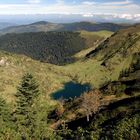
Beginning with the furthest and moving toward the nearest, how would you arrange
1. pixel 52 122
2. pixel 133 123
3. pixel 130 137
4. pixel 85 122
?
pixel 52 122
pixel 85 122
pixel 133 123
pixel 130 137

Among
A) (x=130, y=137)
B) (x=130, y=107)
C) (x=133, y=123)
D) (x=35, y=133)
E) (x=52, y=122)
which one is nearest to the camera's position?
(x=130, y=137)

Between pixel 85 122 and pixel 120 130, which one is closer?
pixel 120 130

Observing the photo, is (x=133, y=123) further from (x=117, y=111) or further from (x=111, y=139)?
(x=117, y=111)

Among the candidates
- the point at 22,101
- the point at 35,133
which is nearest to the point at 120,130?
the point at 35,133

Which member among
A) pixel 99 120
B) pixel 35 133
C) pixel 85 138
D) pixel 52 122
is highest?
pixel 85 138

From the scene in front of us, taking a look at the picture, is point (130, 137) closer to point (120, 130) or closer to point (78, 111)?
point (120, 130)

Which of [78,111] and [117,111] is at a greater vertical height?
[117,111]

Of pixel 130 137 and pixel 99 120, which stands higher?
pixel 130 137

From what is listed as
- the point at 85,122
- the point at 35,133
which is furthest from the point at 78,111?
the point at 35,133

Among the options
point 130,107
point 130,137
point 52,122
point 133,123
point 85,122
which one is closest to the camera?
point 130,137
